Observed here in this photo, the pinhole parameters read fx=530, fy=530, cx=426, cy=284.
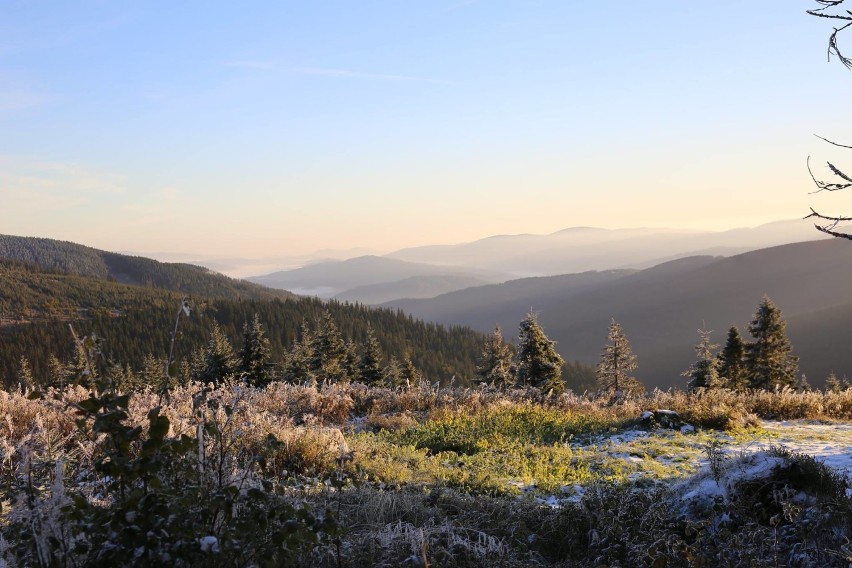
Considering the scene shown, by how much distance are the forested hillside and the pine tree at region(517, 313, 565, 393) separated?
6343 centimetres

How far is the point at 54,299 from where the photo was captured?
17850 centimetres

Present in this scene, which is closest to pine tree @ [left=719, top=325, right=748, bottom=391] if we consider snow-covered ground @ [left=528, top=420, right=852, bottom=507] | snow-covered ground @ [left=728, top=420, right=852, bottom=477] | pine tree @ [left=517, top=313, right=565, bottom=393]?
pine tree @ [left=517, top=313, right=565, bottom=393]

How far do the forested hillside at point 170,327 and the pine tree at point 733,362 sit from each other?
60.8 metres

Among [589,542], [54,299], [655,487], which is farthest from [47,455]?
[54,299]

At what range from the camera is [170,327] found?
9506 centimetres

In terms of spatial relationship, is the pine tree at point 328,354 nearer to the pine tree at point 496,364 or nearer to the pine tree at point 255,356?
the pine tree at point 255,356

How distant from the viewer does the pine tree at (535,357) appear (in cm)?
3328

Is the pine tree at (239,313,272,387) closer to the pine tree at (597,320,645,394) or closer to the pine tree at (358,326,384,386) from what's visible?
the pine tree at (358,326,384,386)

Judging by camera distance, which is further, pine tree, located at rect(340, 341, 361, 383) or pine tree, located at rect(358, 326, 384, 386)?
pine tree, located at rect(340, 341, 361, 383)

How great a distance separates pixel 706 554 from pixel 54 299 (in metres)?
216

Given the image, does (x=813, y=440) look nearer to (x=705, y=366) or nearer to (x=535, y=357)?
(x=535, y=357)

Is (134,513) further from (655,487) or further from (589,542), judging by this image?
(655,487)

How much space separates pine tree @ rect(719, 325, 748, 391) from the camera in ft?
134

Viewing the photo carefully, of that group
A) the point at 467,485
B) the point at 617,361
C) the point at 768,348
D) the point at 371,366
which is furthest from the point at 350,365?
the point at 467,485
